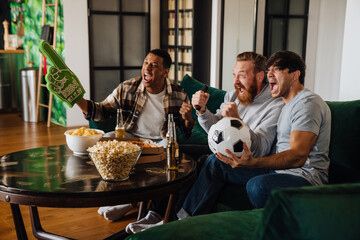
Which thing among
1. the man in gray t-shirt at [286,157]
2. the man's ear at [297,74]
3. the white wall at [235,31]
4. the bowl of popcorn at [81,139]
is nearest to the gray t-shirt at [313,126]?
the man in gray t-shirt at [286,157]

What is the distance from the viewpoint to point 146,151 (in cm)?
199

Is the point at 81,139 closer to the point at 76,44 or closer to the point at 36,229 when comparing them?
the point at 36,229

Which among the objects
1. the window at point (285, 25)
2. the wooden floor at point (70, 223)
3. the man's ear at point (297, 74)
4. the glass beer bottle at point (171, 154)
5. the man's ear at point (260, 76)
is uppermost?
the window at point (285, 25)

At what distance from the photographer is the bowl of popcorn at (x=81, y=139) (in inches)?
81.5

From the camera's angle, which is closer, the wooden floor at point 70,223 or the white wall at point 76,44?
the wooden floor at point 70,223

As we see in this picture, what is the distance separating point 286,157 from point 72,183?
96cm

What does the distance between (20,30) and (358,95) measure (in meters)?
5.64

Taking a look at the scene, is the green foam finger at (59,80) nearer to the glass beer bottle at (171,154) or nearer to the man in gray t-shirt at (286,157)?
the glass beer bottle at (171,154)

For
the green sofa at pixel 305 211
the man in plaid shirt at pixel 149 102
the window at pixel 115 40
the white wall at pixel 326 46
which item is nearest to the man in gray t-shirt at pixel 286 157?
the green sofa at pixel 305 211

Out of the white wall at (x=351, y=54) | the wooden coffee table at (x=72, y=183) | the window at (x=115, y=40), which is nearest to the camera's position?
the wooden coffee table at (x=72, y=183)

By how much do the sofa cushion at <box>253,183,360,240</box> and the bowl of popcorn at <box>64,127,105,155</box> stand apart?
4.98ft

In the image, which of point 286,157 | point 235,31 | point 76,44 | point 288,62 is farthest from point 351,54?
point 76,44

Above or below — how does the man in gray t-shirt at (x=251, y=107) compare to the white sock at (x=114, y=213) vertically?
above

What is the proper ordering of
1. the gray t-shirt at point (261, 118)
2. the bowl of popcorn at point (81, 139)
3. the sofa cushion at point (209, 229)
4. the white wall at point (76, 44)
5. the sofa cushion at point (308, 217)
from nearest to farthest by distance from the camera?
1. the sofa cushion at point (308, 217)
2. the sofa cushion at point (209, 229)
3. the bowl of popcorn at point (81, 139)
4. the gray t-shirt at point (261, 118)
5. the white wall at point (76, 44)
